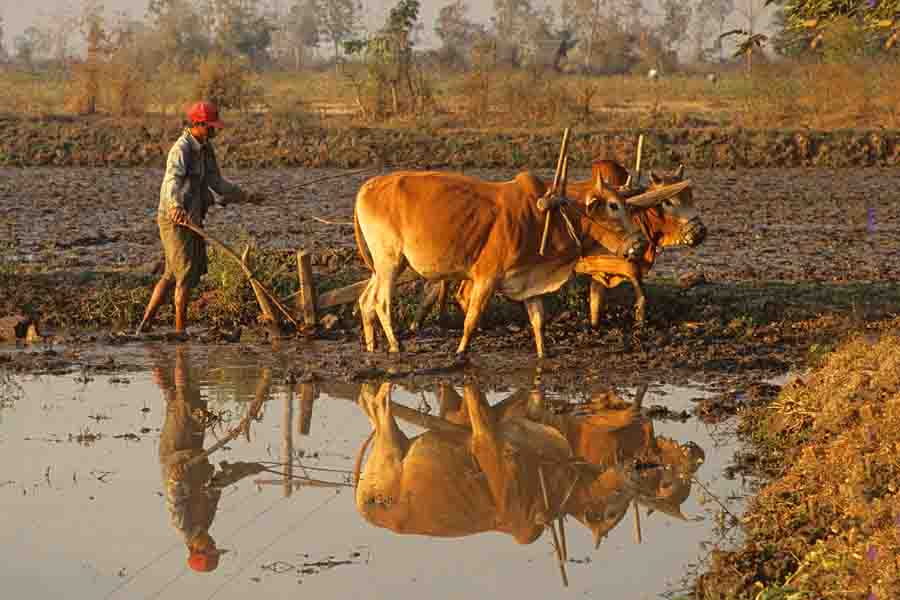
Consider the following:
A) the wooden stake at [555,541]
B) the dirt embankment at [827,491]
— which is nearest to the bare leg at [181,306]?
the wooden stake at [555,541]

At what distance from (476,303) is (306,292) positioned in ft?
4.86

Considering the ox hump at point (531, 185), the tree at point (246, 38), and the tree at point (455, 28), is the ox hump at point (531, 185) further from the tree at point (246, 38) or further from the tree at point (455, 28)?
the tree at point (455, 28)

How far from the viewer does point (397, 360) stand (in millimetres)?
10414

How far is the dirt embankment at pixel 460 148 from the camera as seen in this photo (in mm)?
23812

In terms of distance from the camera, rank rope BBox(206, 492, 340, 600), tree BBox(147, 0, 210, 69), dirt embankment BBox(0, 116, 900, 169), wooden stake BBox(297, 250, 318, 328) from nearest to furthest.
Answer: rope BBox(206, 492, 340, 600) → wooden stake BBox(297, 250, 318, 328) → dirt embankment BBox(0, 116, 900, 169) → tree BBox(147, 0, 210, 69)

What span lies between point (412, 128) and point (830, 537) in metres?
21.0

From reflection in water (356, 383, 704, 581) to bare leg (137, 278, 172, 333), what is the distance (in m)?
2.25

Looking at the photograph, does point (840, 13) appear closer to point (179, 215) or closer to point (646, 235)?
point (646, 235)

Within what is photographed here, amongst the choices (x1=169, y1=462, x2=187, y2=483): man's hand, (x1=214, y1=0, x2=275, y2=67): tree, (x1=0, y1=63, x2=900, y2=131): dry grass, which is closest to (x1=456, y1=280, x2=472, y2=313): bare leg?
(x1=169, y1=462, x2=187, y2=483): man's hand

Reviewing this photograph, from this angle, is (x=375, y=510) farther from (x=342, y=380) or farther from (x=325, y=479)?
(x=342, y=380)

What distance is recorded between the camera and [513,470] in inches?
310

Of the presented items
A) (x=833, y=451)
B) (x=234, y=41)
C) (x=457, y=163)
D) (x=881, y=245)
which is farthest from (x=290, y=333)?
(x=234, y=41)

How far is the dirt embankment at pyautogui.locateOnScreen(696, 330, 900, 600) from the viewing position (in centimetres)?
573

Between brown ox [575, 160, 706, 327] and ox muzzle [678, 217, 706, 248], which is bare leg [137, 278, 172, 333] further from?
ox muzzle [678, 217, 706, 248]
